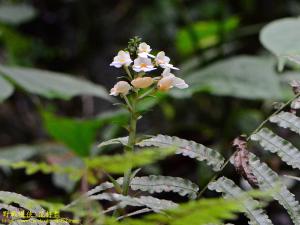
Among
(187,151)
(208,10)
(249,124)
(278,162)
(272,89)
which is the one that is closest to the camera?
(187,151)

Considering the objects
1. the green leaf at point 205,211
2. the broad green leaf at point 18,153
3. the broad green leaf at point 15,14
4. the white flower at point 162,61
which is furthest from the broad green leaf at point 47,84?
the green leaf at point 205,211

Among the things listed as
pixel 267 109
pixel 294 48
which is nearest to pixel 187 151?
pixel 294 48

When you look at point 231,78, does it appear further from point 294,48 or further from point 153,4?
point 153,4

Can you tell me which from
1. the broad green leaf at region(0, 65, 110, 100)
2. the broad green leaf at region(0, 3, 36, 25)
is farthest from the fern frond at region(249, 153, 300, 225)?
the broad green leaf at region(0, 3, 36, 25)

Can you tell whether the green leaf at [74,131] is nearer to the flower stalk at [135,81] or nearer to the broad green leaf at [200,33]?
the broad green leaf at [200,33]

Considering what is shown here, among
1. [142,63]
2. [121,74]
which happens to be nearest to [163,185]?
[142,63]
